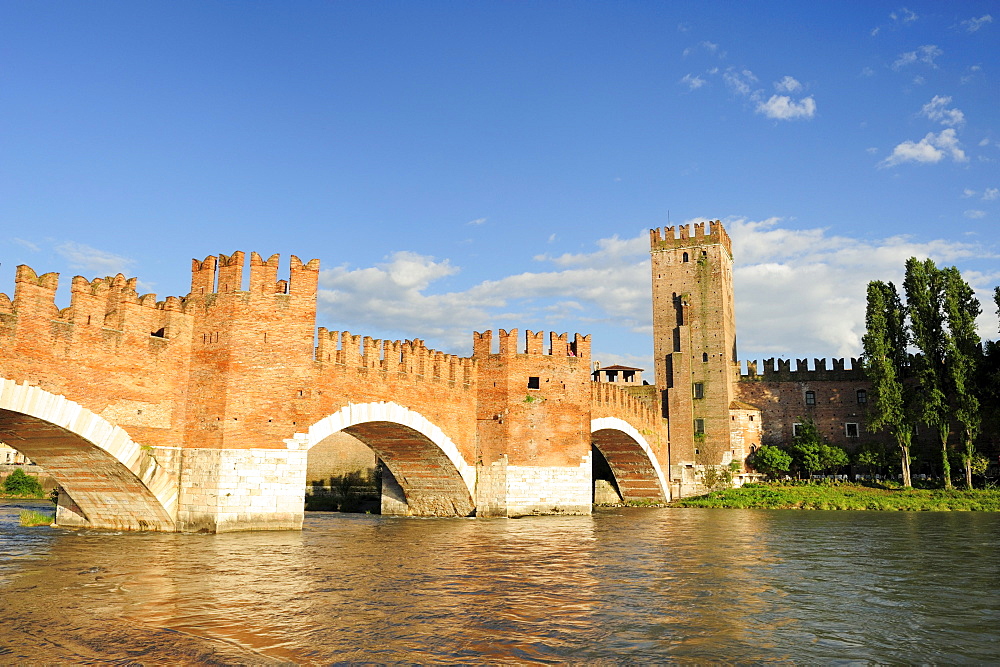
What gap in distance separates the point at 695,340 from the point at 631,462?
11.7m

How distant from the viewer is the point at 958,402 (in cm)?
4278

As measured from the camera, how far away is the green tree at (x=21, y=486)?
47.6 meters

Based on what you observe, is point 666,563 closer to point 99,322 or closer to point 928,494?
point 99,322

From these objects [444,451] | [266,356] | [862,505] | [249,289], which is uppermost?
[249,289]

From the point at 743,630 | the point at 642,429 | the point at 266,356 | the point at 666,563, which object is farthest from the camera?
the point at 642,429

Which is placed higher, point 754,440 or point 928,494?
point 754,440

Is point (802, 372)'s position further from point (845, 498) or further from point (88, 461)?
point (88, 461)

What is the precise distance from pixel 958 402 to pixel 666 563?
3383 centimetres

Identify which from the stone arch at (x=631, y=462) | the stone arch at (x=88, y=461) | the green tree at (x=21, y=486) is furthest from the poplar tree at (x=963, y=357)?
the green tree at (x=21, y=486)

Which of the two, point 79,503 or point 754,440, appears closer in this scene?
point 79,503

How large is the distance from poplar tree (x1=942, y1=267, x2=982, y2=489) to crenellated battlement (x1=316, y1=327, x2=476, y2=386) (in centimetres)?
2890

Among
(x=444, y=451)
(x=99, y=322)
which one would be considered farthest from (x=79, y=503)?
(x=444, y=451)

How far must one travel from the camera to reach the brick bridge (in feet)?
60.8

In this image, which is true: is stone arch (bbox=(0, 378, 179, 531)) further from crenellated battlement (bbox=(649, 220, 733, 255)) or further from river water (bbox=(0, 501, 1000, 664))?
crenellated battlement (bbox=(649, 220, 733, 255))
